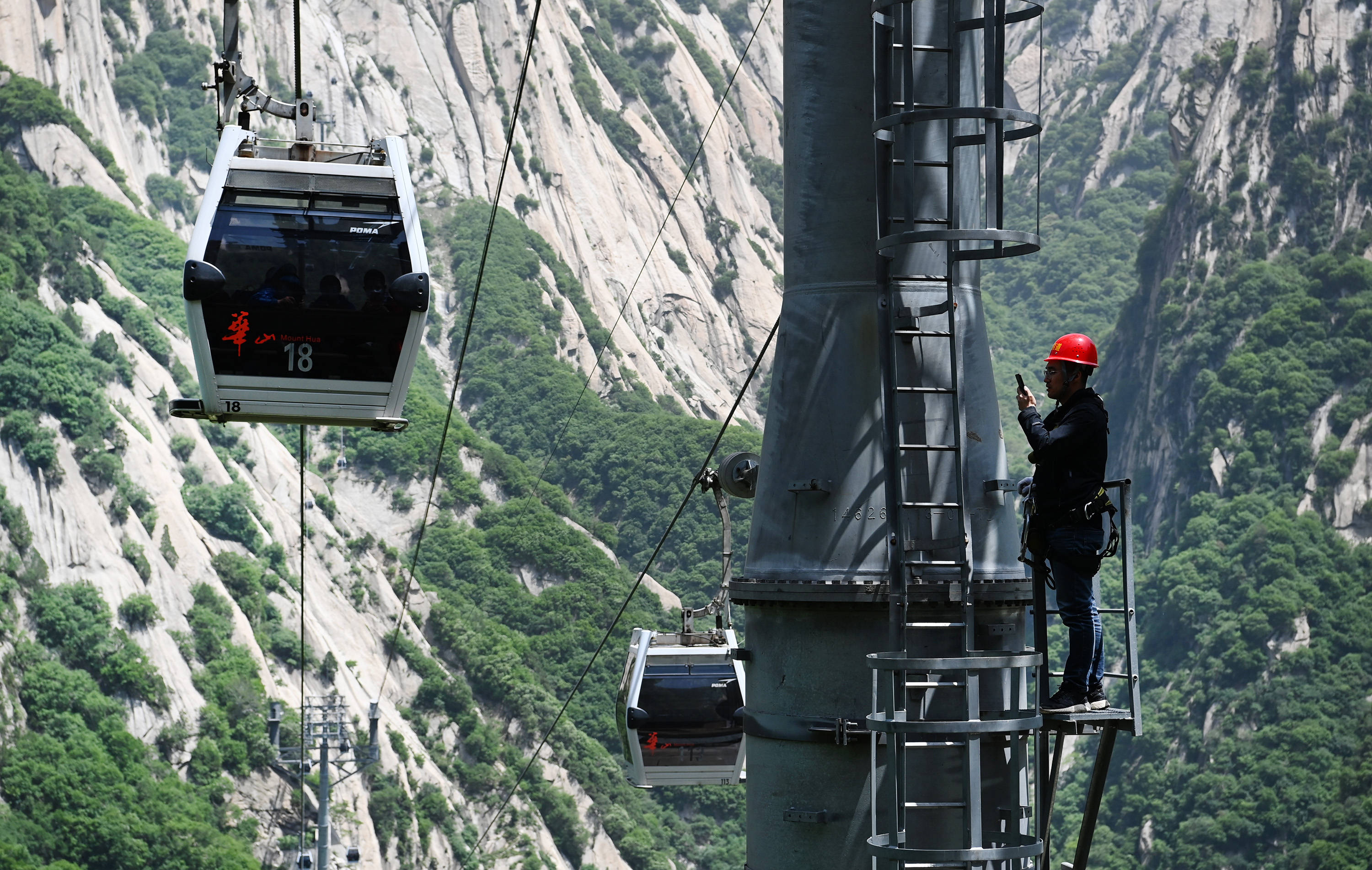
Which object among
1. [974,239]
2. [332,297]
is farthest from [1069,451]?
[332,297]

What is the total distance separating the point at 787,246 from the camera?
25.9 ft

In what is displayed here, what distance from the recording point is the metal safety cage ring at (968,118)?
6.79 meters

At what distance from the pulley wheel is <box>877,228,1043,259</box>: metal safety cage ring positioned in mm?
1885

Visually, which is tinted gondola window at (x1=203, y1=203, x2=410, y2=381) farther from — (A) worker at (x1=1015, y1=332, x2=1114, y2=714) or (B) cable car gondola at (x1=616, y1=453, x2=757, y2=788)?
(B) cable car gondola at (x1=616, y1=453, x2=757, y2=788)

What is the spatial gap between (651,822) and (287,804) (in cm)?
1905

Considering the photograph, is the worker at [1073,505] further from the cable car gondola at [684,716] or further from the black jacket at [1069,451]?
the cable car gondola at [684,716]

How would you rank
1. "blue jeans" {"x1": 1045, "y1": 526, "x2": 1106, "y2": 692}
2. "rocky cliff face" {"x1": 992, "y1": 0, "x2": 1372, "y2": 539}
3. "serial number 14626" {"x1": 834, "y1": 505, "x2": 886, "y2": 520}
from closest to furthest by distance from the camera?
"blue jeans" {"x1": 1045, "y1": 526, "x2": 1106, "y2": 692} → "serial number 14626" {"x1": 834, "y1": 505, "x2": 886, "y2": 520} → "rocky cliff face" {"x1": 992, "y1": 0, "x2": 1372, "y2": 539}

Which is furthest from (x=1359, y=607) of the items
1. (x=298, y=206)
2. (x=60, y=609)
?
(x=298, y=206)

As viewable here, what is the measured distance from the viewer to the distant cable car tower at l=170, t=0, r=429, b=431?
10578 mm

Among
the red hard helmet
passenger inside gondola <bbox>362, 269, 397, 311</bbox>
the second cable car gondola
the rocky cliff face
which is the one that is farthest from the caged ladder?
the rocky cliff face

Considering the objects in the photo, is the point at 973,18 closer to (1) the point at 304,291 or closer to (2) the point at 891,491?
(2) the point at 891,491

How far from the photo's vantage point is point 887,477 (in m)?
6.96

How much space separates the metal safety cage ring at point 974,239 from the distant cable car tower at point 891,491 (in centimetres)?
2

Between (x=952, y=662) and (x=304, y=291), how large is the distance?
230 inches
